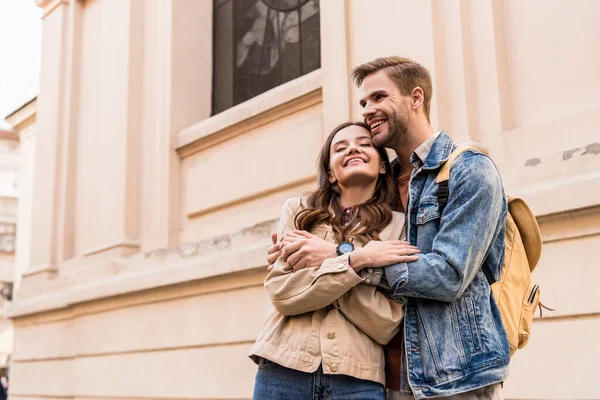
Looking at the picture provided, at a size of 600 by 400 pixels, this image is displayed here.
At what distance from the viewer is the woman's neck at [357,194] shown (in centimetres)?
306

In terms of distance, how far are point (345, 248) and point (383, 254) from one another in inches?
7.0

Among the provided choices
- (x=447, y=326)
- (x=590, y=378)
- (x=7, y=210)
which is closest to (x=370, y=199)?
(x=447, y=326)

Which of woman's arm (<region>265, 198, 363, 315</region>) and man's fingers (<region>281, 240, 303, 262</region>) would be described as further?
man's fingers (<region>281, 240, 303, 262</region>)

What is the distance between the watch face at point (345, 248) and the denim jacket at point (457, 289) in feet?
0.63

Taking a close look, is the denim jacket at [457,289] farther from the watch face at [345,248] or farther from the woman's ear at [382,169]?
the woman's ear at [382,169]

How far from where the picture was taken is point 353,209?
304 cm

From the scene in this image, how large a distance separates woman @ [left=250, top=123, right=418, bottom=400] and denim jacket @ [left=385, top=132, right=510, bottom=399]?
3.2 inches

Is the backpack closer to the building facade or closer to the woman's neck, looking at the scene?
the woman's neck

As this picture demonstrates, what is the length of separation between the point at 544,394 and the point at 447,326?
5.92 ft

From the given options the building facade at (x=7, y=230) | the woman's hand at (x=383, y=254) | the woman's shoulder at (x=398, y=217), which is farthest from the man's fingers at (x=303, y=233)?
the building facade at (x=7, y=230)

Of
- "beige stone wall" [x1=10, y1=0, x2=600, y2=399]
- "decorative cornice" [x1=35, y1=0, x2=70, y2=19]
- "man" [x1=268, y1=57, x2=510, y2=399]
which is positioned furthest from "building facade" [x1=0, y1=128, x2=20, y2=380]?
"man" [x1=268, y1=57, x2=510, y2=399]

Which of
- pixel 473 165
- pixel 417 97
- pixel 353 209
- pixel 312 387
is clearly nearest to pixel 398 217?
pixel 353 209

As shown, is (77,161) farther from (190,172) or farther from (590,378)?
(590,378)

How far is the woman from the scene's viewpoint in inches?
106
